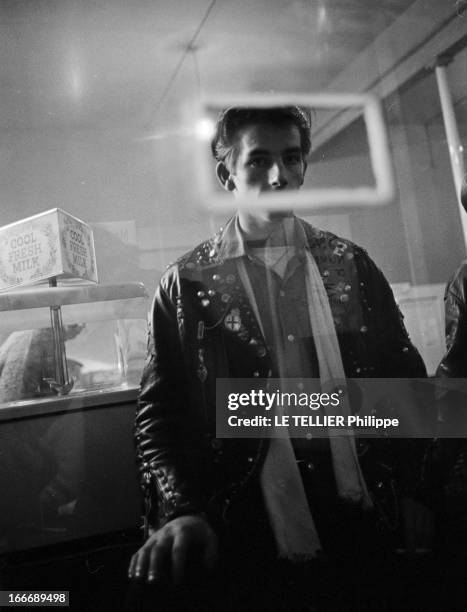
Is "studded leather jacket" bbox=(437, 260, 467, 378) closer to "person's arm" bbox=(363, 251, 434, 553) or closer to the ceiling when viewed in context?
"person's arm" bbox=(363, 251, 434, 553)

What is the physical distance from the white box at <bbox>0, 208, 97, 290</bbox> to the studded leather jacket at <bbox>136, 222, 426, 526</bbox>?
0.55ft

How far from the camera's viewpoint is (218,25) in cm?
115

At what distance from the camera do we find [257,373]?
3.51 feet

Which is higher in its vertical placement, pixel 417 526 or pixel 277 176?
pixel 277 176

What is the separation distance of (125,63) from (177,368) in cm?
60

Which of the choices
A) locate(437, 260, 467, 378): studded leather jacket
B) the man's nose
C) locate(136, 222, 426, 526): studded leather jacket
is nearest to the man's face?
the man's nose

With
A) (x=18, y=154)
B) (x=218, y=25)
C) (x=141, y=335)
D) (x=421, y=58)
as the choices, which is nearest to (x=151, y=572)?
(x=141, y=335)

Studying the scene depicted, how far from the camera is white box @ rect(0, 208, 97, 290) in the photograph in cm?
100

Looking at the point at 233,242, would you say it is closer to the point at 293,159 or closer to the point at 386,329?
the point at 293,159

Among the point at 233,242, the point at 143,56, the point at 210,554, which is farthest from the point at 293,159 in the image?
the point at 210,554

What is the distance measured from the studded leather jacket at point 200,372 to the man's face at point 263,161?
0.12 metres

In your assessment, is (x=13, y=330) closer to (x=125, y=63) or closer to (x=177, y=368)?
(x=177, y=368)

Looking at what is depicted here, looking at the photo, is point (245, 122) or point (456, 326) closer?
point (245, 122)

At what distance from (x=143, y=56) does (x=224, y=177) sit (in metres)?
0.29
